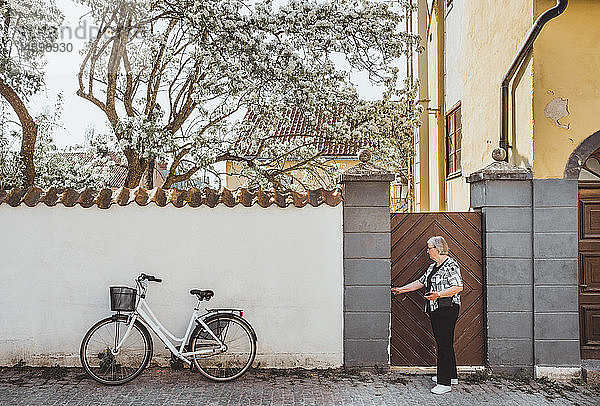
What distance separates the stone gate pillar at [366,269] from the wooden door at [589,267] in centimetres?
231

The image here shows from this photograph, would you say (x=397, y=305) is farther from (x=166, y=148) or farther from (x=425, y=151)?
(x=425, y=151)

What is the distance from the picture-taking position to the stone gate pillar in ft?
26.9

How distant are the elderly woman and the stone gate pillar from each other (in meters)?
0.69

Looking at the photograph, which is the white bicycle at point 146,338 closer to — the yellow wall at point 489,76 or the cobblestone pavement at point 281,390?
the cobblestone pavement at point 281,390

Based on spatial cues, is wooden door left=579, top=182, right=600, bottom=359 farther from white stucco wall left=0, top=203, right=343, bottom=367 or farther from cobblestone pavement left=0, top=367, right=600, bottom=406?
white stucco wall left=0, top=203, right=343, bottom=367

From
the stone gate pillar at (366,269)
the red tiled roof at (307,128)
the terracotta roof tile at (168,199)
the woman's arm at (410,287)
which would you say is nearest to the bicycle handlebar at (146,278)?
the terracotta roof tile at (168,199)

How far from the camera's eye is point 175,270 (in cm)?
825

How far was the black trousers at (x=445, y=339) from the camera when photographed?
297 inches

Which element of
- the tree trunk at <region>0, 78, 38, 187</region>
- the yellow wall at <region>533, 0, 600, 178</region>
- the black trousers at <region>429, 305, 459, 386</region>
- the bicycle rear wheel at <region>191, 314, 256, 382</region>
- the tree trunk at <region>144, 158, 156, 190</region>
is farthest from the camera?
the tree trunk at <region>144, 158, 156, 190</region>

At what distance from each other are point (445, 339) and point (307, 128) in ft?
21.9

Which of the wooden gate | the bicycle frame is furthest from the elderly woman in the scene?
the bicycle frame

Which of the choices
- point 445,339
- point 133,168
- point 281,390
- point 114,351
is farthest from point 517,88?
point 133,168

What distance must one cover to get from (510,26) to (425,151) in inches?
285

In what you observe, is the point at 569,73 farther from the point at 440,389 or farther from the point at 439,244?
the point at 440,389
